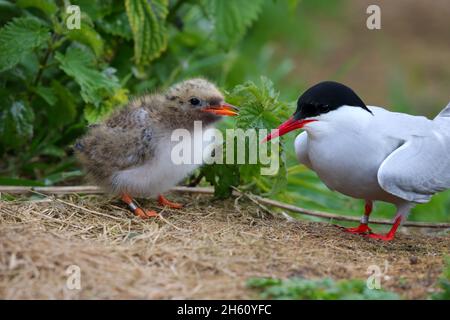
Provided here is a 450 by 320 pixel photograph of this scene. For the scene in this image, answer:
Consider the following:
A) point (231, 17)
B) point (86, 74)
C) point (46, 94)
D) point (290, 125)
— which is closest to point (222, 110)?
point (290, 125)

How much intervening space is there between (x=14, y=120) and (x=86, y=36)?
2.38ft

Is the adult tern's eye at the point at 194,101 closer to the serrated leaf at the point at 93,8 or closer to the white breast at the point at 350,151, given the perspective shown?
the white breast at the point at 350,151

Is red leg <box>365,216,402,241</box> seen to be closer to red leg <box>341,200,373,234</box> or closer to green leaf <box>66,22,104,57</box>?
red leg <box>341,200,373,234</box>

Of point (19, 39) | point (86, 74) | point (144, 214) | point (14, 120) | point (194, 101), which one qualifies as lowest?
point (144, 214)

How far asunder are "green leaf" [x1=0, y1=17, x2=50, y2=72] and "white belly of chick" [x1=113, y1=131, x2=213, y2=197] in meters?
0.99

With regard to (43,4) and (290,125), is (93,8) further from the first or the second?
(290,125)

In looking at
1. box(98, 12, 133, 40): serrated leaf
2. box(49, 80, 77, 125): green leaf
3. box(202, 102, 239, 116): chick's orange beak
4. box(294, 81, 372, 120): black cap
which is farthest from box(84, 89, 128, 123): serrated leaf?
box(294, 81, 372, 120): black cap

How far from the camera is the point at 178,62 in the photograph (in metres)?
6.32

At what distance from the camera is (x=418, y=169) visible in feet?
13.9

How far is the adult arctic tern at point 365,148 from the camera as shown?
4.21 meters

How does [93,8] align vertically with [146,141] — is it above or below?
above

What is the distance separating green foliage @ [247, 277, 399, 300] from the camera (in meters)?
3.29

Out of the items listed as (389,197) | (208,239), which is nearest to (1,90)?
(208,239)

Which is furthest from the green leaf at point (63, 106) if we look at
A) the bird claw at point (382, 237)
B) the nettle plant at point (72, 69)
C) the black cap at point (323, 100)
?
the bird claw at point (382, 237)
